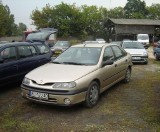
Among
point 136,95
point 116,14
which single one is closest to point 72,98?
point 136,95

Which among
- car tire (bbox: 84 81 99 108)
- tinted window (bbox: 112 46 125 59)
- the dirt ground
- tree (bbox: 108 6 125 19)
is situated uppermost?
tree (bbox: 108 6 125 19)

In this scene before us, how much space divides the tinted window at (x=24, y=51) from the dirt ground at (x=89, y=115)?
4.07 feet

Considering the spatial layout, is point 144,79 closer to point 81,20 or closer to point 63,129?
point 63,129

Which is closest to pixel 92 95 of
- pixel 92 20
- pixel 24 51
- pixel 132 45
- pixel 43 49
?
pixel 24 51

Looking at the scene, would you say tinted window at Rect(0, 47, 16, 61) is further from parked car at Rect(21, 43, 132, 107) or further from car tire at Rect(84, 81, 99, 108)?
car tire at Rect(84, 81, 99, 108)

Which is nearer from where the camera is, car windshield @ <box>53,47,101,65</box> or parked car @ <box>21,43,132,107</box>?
parked car @ <box>21,43,132,107</box>

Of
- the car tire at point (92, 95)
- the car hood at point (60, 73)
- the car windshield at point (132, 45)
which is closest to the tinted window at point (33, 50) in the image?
the car hood at point (60, 73)

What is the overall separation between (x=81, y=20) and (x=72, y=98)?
184ft

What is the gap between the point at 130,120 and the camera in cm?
571

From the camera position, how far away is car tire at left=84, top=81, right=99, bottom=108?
20.6 feet

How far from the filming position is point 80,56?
7.44 meters

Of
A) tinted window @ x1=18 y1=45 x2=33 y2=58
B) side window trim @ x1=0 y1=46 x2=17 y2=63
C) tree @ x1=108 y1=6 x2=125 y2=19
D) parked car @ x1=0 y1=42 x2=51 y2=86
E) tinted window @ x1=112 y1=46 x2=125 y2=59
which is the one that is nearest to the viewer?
parked car @ x1=0 y1=42 x2=51 y2=86

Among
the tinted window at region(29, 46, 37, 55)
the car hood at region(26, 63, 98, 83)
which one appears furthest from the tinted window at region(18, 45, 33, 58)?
the car hood at region(26, 63, 98, 83)

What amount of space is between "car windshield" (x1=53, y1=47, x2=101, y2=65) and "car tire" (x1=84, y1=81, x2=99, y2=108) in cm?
67
